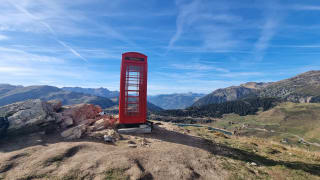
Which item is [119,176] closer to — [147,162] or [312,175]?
[147,162]

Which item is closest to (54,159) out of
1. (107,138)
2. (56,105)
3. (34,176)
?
(34,176)

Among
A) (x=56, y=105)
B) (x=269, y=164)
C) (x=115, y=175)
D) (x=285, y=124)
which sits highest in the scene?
(x=56, y=105)

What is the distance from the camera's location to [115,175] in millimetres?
7676

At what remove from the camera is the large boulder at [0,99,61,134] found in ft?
39.3

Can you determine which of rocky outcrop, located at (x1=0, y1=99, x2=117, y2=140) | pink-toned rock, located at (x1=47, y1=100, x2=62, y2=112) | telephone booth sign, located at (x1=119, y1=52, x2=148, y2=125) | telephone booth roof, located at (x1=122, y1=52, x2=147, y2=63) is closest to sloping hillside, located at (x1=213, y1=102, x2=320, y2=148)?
telephone booth sign, located at (x1=119, y1=52, x2=148, y2=125)

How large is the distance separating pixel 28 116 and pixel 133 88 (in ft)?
28.7

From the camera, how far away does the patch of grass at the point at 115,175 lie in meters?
7.50

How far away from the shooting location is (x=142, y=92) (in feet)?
52.3

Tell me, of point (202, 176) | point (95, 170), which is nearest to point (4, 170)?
point (95, 170)

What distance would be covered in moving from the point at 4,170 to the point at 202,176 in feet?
32.2

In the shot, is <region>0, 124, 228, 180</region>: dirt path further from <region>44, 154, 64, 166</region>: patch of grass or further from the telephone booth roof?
the telephone booth roof

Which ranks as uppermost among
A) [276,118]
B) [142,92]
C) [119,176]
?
[142,92]

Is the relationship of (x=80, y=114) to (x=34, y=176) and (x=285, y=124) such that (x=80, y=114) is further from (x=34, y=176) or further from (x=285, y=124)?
(x=285, y=124)

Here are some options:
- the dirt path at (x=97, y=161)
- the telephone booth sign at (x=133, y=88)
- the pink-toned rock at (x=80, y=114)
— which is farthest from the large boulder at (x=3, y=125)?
the telephone booth sign at (x=133, y=88)
